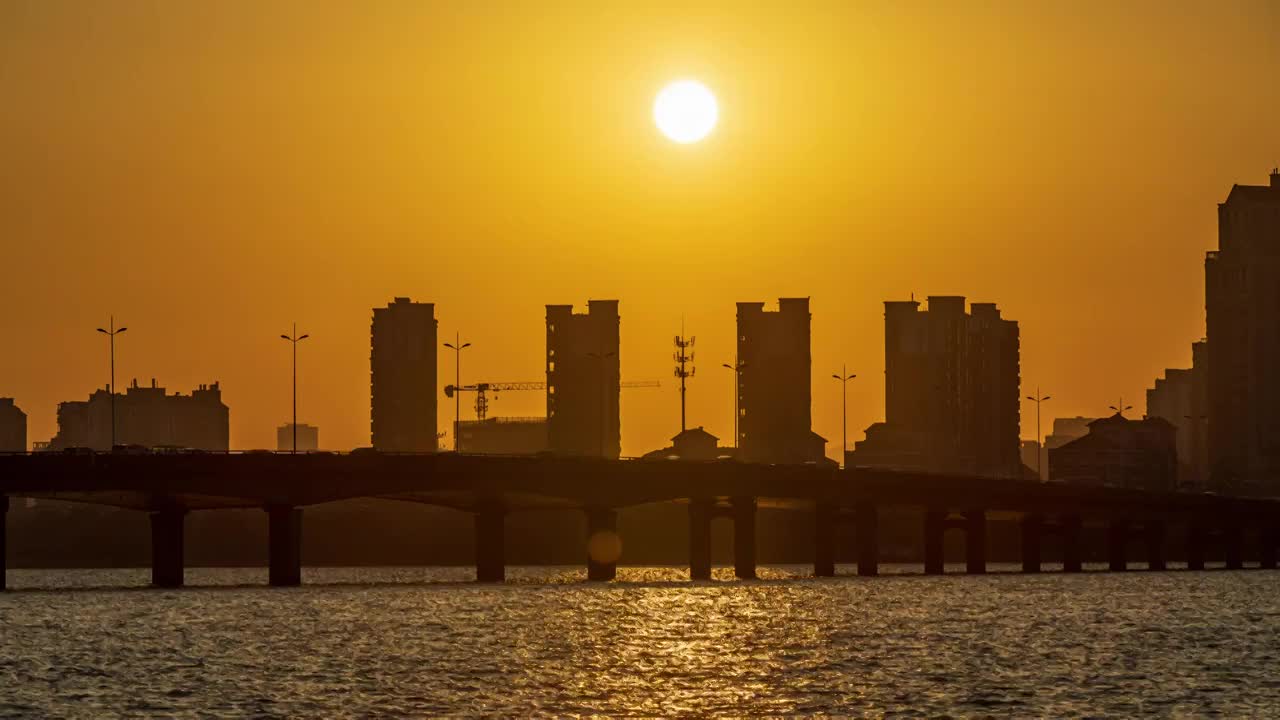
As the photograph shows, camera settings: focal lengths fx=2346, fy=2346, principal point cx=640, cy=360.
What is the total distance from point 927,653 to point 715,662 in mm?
12534

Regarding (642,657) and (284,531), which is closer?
(642,657)

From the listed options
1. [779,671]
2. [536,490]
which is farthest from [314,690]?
[536,490]

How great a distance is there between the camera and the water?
9194 cm

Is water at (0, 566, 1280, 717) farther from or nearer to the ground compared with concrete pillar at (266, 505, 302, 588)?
nearer to the ground

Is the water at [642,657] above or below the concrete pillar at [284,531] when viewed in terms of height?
below

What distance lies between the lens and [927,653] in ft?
388

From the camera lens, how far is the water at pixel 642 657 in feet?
302

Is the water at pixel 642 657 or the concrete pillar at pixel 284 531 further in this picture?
the concrete pillar at pixel 284 531

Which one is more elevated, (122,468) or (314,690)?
(122,468)

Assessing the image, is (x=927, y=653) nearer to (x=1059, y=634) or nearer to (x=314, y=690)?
(x=1059, y=634)

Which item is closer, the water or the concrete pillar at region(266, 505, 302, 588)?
the water

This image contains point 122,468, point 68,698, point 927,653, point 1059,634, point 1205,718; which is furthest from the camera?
point 122,468

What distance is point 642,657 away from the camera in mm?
115875

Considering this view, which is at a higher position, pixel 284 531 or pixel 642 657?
pixel 284 531
